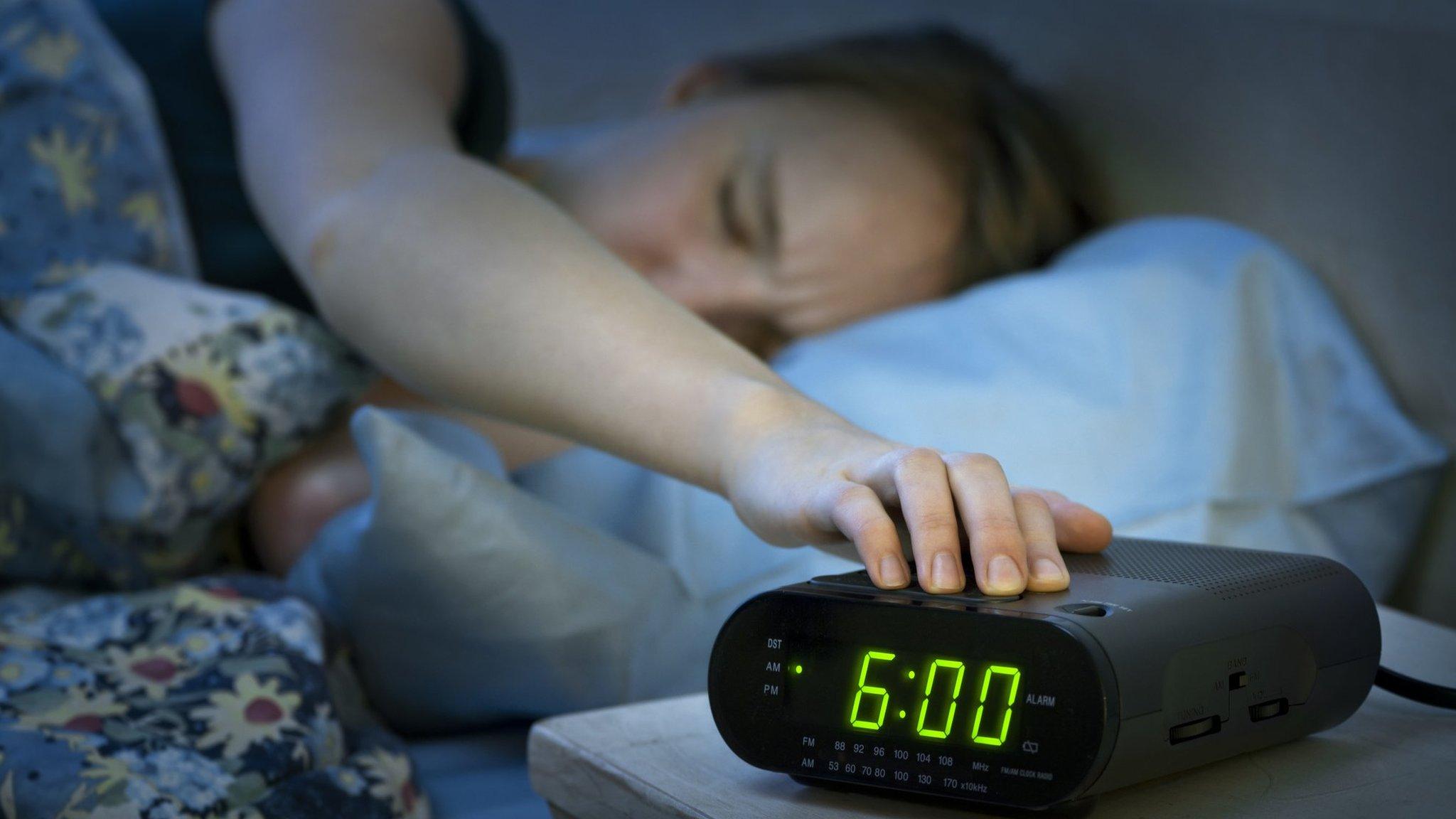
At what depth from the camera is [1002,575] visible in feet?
1.54

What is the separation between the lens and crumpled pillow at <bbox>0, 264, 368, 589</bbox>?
819mm

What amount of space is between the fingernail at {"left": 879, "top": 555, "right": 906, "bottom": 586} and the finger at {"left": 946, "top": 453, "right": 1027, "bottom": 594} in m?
0.03

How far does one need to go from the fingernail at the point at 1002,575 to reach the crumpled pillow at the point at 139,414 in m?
0.61

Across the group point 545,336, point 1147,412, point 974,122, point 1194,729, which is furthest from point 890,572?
point 974,122

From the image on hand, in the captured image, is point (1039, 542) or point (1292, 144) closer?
point (1039, 542)

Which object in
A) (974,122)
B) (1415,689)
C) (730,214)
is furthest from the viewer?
(974,122)

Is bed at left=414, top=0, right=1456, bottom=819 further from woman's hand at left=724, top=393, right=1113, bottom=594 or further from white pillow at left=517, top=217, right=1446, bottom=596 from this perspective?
woman's hand at left=724, top=393, right=1113, bottom=594

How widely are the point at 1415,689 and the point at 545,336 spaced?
0.46m

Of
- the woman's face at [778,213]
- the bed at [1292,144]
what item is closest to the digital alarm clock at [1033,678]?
the bed at [1292,144]

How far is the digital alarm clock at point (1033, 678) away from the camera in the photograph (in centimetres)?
44

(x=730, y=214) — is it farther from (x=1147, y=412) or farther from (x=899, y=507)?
(x=899, y=507)

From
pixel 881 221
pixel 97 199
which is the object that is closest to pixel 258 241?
pixel 97 199

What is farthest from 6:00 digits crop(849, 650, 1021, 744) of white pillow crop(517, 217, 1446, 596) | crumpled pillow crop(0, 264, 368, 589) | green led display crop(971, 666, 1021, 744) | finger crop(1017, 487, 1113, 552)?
crumpled pillow crop(0, 264, 368, 589)

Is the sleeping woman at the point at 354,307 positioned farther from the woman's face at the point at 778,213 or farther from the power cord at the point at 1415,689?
the power cord at the point at 1415,689
